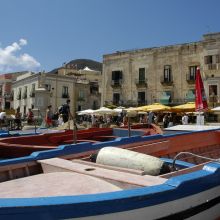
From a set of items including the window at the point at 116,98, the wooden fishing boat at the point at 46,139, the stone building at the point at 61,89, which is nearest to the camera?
the wooden fishing boat at the point at 46,139

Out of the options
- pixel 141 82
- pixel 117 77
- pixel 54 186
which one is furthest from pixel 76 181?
pixel 117 77

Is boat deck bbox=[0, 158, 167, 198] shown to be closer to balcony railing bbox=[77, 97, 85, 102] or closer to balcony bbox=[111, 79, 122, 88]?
balcony bbox=[111, 79, 122, 88]

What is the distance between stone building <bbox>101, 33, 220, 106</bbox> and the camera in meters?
37.4

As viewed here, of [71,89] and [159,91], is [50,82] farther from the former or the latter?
[159,91]

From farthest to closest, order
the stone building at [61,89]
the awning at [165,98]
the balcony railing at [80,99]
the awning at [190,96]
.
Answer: the balcony railing at [80,99] → the stone building at [61,89] → the awning at [165,98] → the awning at [190,96]

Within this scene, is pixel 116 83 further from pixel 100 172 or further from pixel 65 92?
pixel 100 172

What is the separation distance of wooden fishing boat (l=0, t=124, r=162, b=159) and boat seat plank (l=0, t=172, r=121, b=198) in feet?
5.91

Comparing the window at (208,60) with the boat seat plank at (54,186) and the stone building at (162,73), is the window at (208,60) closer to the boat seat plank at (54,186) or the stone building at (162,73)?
the stone building at (162,73)

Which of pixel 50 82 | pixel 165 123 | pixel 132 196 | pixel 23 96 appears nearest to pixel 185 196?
pixel 132 196

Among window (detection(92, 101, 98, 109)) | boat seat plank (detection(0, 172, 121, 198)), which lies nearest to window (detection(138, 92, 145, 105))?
window (detection(92, 101, 98, 109))

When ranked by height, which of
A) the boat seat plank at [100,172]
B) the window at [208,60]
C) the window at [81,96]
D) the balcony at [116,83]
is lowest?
the boat seat plank at [100,172]

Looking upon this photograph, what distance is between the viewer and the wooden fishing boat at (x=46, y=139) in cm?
559

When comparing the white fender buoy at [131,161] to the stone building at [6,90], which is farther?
the stone building at [6,90]

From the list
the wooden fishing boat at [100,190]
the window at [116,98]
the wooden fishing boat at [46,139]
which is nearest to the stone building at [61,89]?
the window at [116,98]
